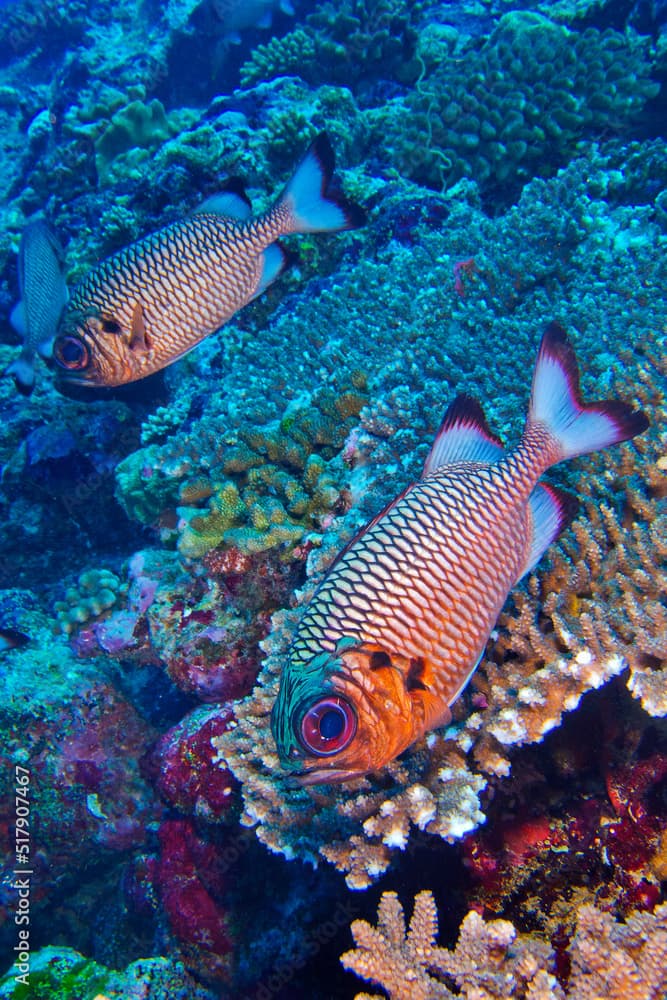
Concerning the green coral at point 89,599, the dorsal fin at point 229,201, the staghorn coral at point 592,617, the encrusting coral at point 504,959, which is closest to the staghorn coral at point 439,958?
the encrusting coral at point 504,959

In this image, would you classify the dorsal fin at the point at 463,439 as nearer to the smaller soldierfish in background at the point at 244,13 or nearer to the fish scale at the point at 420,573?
the fish scale at the point at 420,573

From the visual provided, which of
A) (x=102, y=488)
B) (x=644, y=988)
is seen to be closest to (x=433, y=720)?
(x=644, y=988)

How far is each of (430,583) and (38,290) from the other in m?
4.66

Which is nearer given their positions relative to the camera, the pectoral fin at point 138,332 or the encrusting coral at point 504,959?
the encrusting coral at point 504,959

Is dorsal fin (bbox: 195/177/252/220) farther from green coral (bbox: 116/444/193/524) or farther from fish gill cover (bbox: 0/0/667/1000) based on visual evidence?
green coral (bbox: 116/444/193/524)

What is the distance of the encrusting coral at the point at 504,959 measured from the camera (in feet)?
5.67

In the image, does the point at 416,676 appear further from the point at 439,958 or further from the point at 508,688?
the point at 439,958

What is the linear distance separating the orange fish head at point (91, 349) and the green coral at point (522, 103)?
5.58 meters

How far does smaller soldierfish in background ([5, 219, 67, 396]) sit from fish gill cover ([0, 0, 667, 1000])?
111 millimetres

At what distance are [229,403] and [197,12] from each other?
1152cm

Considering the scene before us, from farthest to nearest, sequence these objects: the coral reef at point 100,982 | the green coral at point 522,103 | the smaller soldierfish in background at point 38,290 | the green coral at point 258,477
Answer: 1. the green coral at point 522,103
2. the smaller soldierfish in background at point 38,290
3. the green coral at point 258,477
4. the coral reef at point 100,982

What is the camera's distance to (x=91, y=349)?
147 inches

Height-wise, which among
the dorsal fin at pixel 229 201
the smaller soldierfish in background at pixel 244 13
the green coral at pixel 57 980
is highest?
the smaller soldierfish in background at pixel 244 13

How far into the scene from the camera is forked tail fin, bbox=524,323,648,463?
2.31 m
